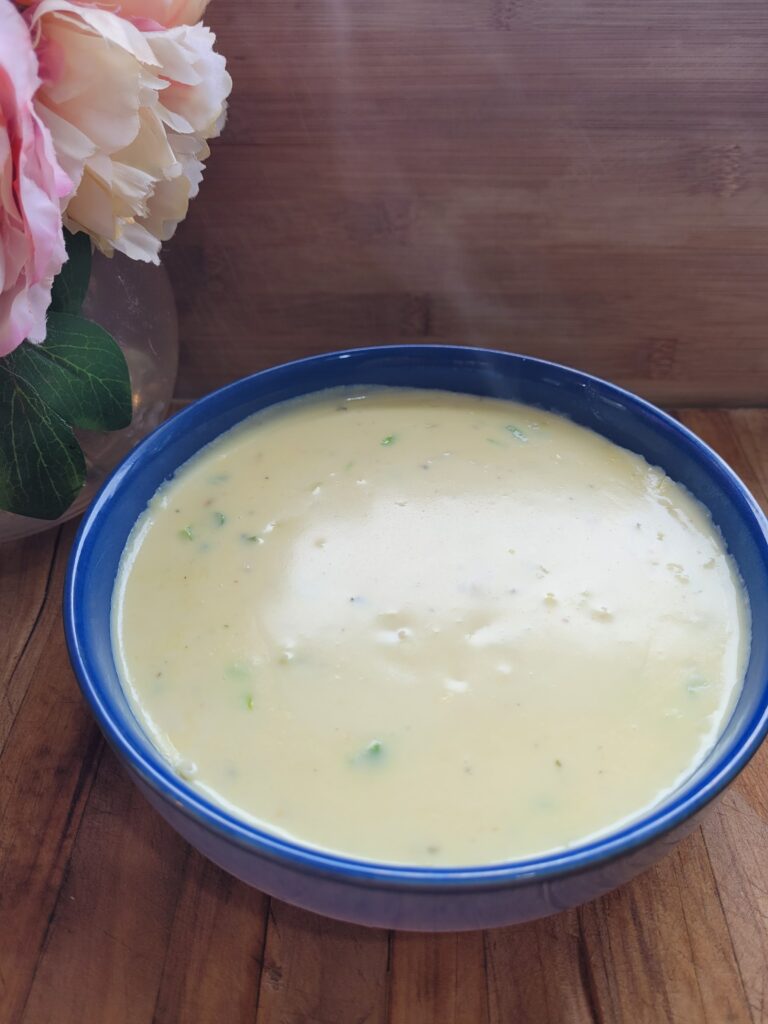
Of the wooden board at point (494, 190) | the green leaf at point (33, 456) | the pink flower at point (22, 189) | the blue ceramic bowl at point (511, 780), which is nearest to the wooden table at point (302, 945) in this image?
the blue ceramic bowl at point (511, 780)

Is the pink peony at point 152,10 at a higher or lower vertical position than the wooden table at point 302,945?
higher

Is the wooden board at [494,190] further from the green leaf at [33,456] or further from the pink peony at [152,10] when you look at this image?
the green leaf at [33,456]

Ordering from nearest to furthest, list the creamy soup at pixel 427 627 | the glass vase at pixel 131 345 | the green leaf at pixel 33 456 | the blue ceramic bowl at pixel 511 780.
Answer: the blue ceramic bowl at pixel 511 780 → the creamy soup at pixel 427 627 → the green leaf at pixel 33 456 → the glass vase at pixel 131 345

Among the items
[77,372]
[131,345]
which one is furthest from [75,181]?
[131,345]

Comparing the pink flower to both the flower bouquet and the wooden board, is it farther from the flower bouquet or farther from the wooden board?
the wooden board

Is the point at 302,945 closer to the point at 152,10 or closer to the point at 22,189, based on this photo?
the point at 22,189

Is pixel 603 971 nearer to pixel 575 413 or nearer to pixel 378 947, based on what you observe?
pixel 378 947

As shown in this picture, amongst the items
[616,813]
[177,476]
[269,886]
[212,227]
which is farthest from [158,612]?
[212,227]
